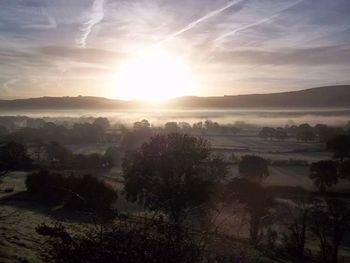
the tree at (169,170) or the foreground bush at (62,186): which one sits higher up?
the tree at (169,170)

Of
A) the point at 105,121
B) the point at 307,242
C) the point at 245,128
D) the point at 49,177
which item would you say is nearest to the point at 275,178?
the point at 307,242

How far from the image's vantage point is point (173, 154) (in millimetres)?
28703

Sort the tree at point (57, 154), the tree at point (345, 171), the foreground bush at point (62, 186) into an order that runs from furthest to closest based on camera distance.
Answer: the tree at point (57, 154) < the tree at point (345, 171) < the foreground bush at point (62, 186)

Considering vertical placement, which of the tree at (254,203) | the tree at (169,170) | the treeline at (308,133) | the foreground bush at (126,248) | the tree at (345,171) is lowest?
the treeline at (308,133)

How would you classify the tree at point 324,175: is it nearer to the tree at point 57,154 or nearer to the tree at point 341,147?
the tree at point 341,147

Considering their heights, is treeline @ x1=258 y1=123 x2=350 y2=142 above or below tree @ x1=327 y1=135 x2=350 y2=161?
below

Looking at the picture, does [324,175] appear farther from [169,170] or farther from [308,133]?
[308,133]

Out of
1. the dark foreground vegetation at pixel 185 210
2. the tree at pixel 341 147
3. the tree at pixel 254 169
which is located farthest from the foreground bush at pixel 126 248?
the tree at pixel 341 147

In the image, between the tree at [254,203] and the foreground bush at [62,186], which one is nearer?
the tree at [254,203]

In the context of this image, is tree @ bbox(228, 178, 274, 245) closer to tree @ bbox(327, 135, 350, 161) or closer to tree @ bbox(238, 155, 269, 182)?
tree @ bbox(238, 155, 269, 182)

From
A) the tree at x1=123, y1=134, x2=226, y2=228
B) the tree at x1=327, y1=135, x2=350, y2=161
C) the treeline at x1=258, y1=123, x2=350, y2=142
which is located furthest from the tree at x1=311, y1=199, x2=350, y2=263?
the treeline at x1=258, y1=123, x2=350, y2=142

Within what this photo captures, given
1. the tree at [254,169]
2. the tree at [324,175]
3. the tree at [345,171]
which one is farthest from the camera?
the tree at [345,171]

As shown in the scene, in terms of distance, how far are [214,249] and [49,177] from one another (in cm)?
3238

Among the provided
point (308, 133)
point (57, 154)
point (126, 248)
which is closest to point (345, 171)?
point (57, 154)
